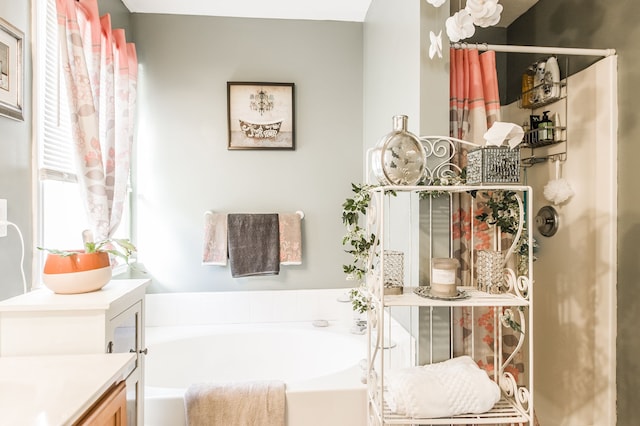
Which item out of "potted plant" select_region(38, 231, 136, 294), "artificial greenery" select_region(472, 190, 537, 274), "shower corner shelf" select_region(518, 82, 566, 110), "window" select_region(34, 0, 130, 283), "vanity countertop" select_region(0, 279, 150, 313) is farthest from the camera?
"shower corner shelf" select_region(518, 82, 566, 110)

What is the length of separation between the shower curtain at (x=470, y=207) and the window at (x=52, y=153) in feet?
5.53

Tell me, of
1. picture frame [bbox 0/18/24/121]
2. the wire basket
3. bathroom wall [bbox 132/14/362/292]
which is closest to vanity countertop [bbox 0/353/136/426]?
picture frame [bbox 0/18/24/121]

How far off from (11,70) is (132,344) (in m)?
1.08

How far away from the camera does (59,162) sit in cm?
169

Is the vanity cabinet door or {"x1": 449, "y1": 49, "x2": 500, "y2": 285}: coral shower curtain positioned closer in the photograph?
the vanity cabinet door

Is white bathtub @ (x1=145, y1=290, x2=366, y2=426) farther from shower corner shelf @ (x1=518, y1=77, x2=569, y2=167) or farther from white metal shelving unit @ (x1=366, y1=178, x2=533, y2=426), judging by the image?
shower corner shelf @ (x1=518, y1=77, x2=569, y2=167)

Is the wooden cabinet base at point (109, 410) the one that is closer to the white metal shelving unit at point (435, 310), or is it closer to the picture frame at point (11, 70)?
the white metal shelving unit at point (435, 310)

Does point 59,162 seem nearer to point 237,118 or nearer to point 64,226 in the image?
point 64,226

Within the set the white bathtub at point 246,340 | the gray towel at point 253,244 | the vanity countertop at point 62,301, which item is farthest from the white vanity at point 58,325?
the gray towel at point 253,244

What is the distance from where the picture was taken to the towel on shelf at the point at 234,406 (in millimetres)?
1526

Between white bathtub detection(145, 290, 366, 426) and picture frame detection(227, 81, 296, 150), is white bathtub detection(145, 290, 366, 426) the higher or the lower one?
the lower one

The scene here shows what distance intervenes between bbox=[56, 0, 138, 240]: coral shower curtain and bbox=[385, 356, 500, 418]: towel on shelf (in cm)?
155

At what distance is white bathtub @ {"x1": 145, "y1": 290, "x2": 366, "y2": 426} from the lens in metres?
2.21

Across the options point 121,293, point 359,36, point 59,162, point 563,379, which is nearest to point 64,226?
point 59,162
